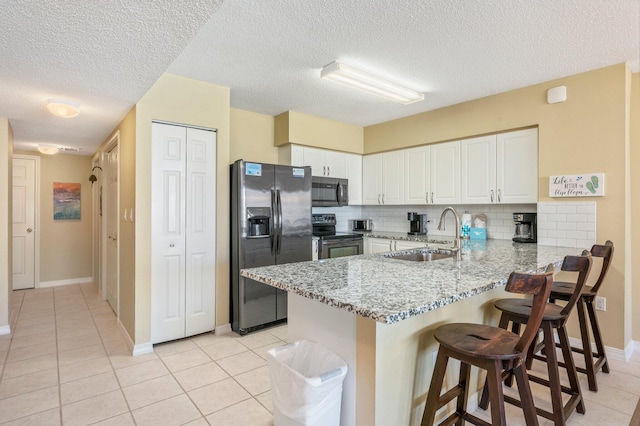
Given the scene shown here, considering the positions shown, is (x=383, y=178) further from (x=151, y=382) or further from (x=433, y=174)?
(x=151, y=382)

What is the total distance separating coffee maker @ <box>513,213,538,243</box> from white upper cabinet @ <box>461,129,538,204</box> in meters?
0.17

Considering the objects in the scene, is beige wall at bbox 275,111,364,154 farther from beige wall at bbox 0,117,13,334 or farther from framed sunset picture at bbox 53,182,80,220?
framed sunset picture at bbox 53,182,80,220

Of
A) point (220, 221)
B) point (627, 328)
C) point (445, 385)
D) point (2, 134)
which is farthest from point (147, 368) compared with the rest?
point (627, 328)

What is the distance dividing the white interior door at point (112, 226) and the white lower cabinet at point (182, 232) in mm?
1078

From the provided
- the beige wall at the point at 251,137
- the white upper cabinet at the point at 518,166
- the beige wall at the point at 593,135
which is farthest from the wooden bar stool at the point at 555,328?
the beige wall at the point at 251,137

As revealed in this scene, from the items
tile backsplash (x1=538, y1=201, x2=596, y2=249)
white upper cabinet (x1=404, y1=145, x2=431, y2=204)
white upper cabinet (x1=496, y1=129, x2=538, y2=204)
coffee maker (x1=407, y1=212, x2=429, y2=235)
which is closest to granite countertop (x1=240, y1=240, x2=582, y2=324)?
tile backsplash (x1=538, y1=201, x2=596, y2=249)

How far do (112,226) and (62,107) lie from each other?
5.58 feet

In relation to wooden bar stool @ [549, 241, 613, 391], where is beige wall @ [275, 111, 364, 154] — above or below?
above

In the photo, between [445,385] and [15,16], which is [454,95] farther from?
[15,16]

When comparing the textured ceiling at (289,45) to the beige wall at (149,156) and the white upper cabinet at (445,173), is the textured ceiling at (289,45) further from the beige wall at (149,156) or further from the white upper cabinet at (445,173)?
the white upper cabinet at (445,173)

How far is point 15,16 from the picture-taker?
162 centimetres

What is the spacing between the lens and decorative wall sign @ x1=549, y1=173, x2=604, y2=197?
114 inches

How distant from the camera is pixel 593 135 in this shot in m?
2.93

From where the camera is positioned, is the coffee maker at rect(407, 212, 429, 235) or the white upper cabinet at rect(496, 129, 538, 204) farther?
the coffee maker at rect(407, 212, 429, 235)
